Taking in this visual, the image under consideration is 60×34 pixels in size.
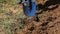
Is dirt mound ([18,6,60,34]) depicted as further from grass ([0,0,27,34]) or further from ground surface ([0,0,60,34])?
grass ([0,0,27,34])

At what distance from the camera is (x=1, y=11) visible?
24.2 ft

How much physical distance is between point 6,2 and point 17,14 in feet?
4.21

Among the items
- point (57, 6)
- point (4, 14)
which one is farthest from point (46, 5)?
point (4, 14)

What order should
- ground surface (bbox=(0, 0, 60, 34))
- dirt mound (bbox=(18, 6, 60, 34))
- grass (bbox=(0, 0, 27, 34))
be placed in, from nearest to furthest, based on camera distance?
dirt mound (bbox=(18, 6, 60, 34)) → ground surface (bbox=(0, 0, 60, 34)) → grass (bbox=(0, 0, 27, 34))

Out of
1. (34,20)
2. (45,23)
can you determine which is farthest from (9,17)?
(45,23)

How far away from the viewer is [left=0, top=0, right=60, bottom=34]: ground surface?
568 cm

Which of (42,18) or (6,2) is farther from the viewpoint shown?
(6,2)

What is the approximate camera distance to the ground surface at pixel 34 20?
18.6 ft

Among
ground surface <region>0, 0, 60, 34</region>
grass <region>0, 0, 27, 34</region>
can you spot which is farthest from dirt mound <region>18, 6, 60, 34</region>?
grass <region>0, 0, 27, 34</region>

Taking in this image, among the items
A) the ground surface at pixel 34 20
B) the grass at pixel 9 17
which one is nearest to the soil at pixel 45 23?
the ground surface at pixel 34 20

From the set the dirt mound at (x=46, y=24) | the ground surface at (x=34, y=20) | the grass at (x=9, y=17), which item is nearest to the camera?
the dirt mound at (x=46, y=24)

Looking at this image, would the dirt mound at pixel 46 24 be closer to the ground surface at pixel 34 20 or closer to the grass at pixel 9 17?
the ground surface at pixel 34 20

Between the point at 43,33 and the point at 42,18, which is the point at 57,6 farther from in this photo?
the point at 43,33

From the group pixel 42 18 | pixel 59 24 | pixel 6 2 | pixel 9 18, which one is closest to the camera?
pixel 59 24
